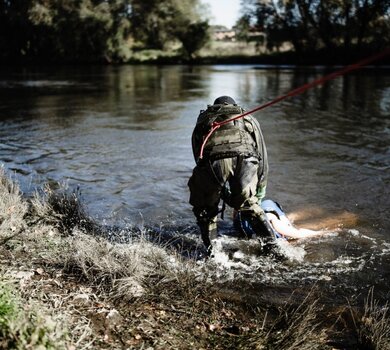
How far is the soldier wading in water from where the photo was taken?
4.68 meters

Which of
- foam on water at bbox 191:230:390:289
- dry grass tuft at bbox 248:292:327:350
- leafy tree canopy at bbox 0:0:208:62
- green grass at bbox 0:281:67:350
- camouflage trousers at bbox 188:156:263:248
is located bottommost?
foam on water at bbox 191:230:390:289

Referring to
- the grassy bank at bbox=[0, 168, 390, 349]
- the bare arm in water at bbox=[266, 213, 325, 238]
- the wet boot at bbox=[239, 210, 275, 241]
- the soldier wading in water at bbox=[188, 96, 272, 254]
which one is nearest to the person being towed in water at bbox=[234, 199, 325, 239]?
the bare arm in water at bbox=[266, 213, 325, 238]

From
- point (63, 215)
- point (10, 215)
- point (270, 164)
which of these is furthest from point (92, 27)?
point (10, 215)

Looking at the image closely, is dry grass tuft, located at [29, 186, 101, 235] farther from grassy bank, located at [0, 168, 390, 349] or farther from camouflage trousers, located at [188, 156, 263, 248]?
camouflage trousers, located at [188, 156, 263, 248]

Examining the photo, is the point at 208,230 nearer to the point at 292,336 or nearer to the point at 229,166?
the point at 229,166

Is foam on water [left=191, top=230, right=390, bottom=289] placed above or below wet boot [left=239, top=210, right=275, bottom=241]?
below

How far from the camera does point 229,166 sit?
469cm

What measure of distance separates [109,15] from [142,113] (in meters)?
41.7

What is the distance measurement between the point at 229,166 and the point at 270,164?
5.33 meters

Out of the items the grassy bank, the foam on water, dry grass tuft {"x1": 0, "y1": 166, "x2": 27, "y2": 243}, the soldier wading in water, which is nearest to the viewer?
the grassy bank

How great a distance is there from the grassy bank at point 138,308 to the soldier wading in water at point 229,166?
71cm

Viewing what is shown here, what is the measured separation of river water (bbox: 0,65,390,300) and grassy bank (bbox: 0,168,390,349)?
1.97ft

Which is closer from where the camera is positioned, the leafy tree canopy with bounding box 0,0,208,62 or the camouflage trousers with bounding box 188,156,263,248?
the camouflage trousers with bounding box 188,156,263,248

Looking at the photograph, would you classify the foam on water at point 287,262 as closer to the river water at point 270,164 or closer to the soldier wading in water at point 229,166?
the river water at point 270,164
